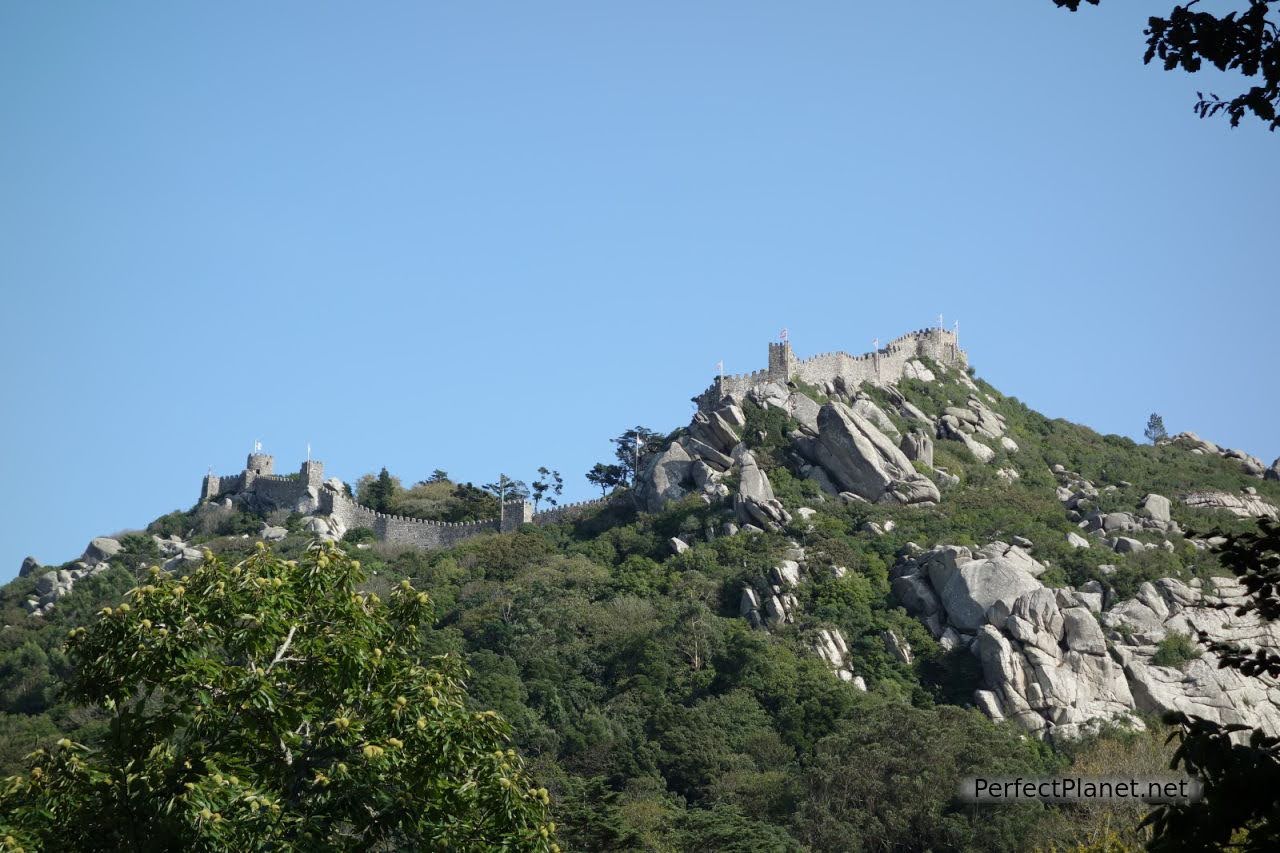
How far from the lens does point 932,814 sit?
42.8m

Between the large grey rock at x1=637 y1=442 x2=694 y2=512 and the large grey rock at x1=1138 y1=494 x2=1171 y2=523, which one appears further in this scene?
the large grey rock at x1=637 y1=442 x2=694 y2=512

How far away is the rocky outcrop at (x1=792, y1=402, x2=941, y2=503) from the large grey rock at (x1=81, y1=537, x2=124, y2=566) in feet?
107

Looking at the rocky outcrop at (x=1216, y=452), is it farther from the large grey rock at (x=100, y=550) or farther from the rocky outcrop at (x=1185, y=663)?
the large grey rock at (x=100, y=550)

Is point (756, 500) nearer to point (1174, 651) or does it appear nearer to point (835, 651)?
point (835, 651)

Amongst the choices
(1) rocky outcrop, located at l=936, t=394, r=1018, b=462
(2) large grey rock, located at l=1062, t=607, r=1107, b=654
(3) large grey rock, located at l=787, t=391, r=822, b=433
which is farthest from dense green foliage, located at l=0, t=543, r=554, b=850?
(1) rocky outcrop, located at l=936, t=394, r=1018, b=462

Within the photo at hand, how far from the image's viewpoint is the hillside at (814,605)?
45.4 meters

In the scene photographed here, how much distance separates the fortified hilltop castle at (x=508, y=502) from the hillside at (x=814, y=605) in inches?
6.4

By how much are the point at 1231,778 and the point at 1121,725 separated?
143 feet

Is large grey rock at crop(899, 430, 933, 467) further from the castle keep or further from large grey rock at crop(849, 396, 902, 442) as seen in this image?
the castle keep

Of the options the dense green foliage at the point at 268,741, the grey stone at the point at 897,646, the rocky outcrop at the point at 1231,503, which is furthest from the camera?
the rocky outcrop at the point at 1231,503

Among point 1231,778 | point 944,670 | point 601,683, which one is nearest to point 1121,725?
point 944,670

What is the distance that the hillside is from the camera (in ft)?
149

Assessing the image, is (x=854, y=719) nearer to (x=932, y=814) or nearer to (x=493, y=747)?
(x=932, y=814)

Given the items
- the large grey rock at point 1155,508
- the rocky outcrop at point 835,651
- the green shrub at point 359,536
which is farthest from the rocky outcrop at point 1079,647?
the green shrub at point 359,536
